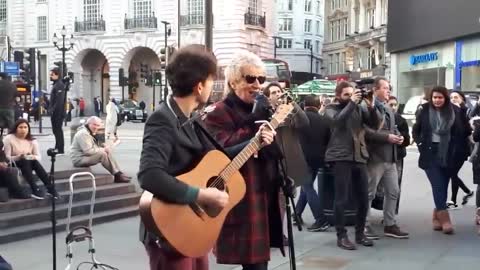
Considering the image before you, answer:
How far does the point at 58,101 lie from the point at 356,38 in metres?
60.0

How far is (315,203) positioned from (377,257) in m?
1.79

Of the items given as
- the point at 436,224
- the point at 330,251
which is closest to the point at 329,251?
the point at 330,251

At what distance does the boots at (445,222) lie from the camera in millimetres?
8461

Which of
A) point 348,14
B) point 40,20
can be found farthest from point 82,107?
point 348,14

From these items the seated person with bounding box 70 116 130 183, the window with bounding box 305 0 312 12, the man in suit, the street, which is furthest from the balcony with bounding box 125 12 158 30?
the man in suit

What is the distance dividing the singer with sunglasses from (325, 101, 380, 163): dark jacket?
128 inches

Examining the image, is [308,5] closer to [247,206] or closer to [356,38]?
[356,38]

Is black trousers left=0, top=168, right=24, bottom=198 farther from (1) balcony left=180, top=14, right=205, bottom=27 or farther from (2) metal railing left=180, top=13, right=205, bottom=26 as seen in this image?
(2) metal railing left=180, top=13, right=205, bottom=26

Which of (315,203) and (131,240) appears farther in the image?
(315,203)

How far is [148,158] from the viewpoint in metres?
3.24

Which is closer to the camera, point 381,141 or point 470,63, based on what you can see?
point 381,141

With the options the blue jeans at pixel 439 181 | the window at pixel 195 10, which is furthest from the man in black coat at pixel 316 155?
the window at pixel 195 10

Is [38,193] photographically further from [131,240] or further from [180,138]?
[180,138]

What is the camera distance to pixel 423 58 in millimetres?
41469
